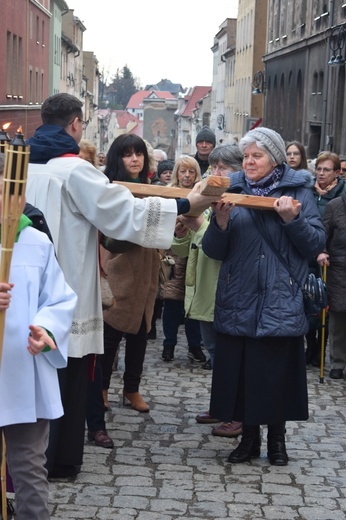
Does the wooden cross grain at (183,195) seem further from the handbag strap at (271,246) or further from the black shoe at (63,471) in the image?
the black shoe at (63,471)

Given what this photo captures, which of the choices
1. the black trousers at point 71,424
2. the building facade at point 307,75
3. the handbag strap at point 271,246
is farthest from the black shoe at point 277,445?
the building facade at point 307,75

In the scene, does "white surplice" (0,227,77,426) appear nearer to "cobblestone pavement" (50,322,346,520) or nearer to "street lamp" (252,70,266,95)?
"cobblestone pavement" (50,322,346,520)

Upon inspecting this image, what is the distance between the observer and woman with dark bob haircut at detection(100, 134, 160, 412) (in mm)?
7594

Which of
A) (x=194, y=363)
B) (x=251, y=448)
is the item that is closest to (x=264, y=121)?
(x=194, y=363)

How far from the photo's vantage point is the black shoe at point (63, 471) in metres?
6.37

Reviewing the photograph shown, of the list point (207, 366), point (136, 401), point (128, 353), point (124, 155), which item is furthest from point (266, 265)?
point (207, 366)

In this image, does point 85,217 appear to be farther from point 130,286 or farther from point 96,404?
point 130,286

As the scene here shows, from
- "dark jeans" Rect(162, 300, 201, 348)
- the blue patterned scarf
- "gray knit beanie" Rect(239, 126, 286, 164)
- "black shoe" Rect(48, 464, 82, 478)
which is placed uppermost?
"gray knit beanie" Rect(239, 126, 286, 164)

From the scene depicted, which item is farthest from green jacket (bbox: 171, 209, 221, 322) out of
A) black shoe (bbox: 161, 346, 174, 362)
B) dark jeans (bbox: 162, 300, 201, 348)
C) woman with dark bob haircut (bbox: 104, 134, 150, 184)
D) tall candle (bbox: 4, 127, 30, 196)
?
tall candle (bbox: 4, 127, 30, 196)

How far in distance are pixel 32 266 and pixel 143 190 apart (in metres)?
1.83

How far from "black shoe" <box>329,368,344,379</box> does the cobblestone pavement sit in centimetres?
141

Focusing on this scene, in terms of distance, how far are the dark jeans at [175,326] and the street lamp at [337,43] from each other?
1592cm

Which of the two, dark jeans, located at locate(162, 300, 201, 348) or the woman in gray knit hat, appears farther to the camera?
dark jeans, located at locate(162, 300, 201, 348)

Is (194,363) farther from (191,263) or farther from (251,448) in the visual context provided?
(251,448)
